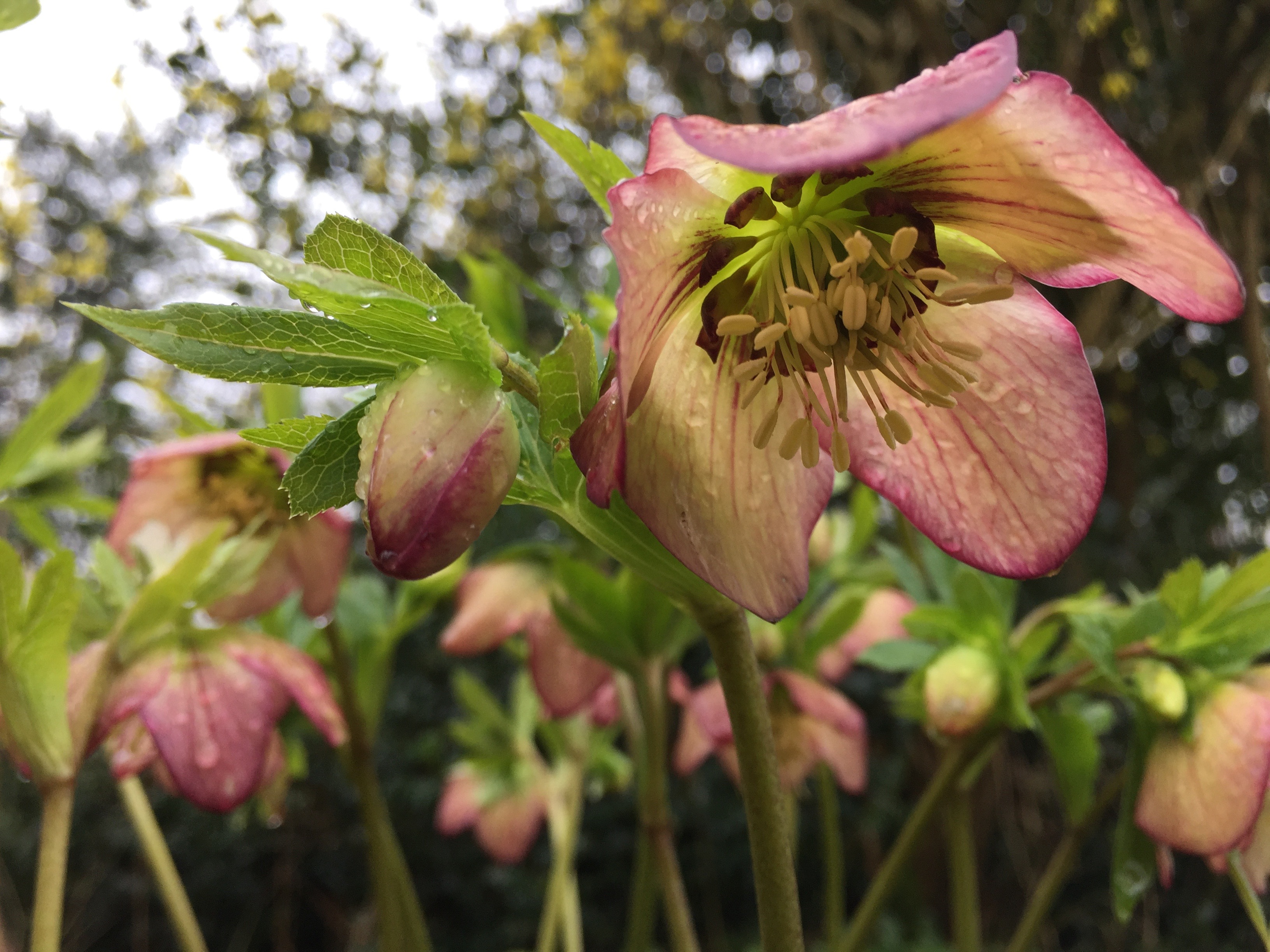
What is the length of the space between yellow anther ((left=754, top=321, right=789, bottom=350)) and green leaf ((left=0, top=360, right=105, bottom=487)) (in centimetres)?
46

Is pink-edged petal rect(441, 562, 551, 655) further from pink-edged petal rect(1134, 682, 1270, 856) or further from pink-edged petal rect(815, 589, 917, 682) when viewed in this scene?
pink-edged petal rect(1134, 682, 1270, 856)

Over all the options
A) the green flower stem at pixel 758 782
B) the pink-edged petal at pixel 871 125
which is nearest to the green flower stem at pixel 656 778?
the green flower stem at pixel 758 782

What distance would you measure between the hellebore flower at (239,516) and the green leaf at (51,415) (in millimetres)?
50

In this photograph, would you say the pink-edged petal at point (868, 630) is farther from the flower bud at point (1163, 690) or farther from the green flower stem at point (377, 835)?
the green flower stem at point (377, 835)

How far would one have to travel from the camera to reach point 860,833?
1.56 meters

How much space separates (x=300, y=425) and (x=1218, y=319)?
11.6 inches

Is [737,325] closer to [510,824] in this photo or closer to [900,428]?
[900,428]

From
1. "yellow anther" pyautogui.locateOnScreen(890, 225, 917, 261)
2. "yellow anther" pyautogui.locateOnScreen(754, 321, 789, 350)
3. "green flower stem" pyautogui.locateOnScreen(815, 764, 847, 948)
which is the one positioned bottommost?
"green flower stem" pyautogui.locateOnScreen(815, 764, 847, 948)

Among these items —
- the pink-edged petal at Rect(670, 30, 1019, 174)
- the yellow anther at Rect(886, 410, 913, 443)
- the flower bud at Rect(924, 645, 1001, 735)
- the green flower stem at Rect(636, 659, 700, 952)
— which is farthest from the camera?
the green flower stem at Rect(636, 659, 700, 952)

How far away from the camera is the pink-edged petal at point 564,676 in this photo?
623mm

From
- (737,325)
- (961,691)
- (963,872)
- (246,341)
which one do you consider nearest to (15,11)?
(246,341)

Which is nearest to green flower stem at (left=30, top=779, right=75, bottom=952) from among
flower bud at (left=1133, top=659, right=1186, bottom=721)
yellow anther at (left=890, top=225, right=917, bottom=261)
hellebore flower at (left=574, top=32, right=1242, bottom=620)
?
hellebore flower at (left=574, top=32, right=1242, bottom=620)

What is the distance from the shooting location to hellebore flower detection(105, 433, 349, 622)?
0.57 metres

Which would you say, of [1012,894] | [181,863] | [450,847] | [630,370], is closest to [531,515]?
[450,847]
